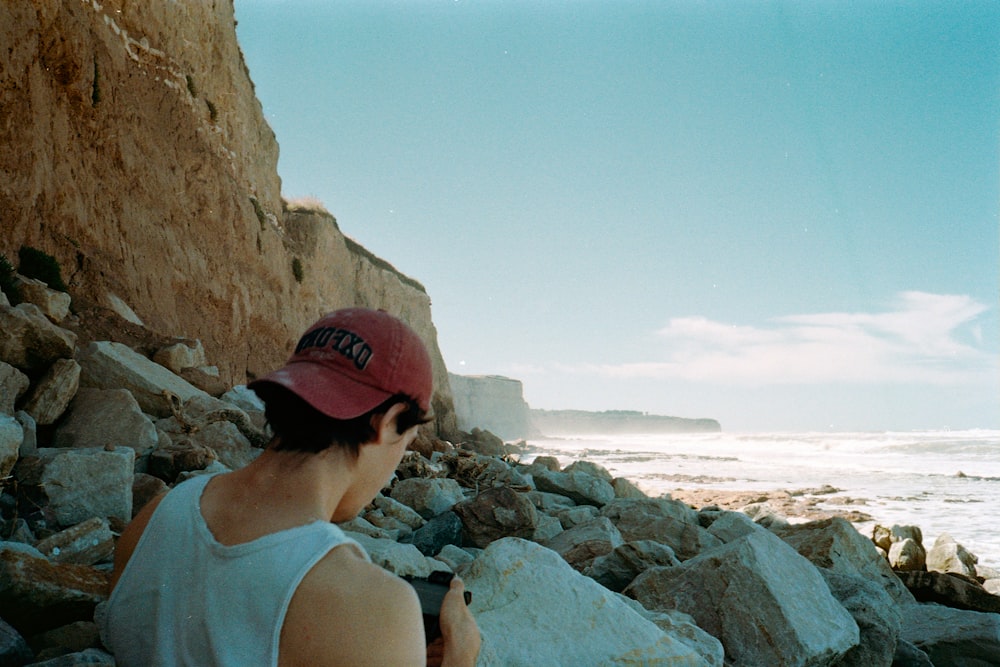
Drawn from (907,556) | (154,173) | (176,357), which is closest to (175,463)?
(176,357)

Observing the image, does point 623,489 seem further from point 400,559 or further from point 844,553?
point 400,559

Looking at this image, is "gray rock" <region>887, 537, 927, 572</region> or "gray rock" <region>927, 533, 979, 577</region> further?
"gray rock" <region>887, 537, 927, 572</region>

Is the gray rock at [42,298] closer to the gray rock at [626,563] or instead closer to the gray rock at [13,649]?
the gray rock at [13,649]

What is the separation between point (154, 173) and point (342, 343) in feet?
38.7

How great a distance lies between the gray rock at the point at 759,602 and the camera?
320 cm

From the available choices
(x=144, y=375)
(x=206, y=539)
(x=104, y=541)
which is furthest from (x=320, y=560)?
(x=144, y=375)

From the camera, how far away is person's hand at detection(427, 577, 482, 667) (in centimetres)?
128

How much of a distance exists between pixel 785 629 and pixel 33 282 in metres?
7.02

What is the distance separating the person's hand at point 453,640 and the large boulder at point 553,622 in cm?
121

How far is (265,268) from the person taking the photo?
50.4 ft

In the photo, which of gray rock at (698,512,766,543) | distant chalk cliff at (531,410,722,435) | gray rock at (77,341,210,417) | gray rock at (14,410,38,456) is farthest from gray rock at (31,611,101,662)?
distant chalk cliff at (531,410,722,435)

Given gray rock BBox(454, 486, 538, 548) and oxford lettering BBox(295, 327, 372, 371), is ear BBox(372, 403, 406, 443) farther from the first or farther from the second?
gray rock BBox(454, 486, 538, 548)

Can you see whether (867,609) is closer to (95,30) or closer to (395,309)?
(95,30)

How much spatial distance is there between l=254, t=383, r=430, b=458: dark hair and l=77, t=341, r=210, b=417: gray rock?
15.2ft
